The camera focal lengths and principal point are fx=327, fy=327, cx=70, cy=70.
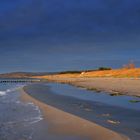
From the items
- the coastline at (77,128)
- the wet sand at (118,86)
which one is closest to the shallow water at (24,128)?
the coastline at (77,128)

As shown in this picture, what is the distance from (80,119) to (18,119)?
308 centimetres

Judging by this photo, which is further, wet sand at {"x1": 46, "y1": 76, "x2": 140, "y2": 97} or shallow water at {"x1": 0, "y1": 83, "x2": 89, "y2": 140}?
wet sand at {"x1": 46, "y1": 76, "x2": 140, "y2": 97}

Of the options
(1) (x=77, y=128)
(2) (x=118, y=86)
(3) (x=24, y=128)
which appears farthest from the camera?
(2) (x=118, y=86)

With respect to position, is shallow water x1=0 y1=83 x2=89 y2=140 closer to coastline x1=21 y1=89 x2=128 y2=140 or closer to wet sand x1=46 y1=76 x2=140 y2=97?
coastline x1=21 y1=89 x2=128 y2=140

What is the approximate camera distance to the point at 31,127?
515 inches

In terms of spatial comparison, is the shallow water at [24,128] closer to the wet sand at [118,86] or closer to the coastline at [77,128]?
the coastline at [77,128]

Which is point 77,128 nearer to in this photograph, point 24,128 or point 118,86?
point 24,128

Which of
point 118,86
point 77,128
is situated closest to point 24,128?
point 77,128

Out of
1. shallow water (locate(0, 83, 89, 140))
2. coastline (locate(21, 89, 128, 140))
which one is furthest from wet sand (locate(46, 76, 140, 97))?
shallow water (locate(0, 83, 89, 140))

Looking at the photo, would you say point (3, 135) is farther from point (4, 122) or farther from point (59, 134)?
point (4, 122)

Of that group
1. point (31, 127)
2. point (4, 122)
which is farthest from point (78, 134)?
point (4, 122)

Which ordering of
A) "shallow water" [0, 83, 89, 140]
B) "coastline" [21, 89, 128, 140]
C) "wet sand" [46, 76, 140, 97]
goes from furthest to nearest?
1. "wet sand" [46, 76, 140, 97]
2. "shallow water" [0, 83, 89, 140]
3. "coastline" [21, 89, 128, 140]

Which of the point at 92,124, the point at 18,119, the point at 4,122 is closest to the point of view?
the point at 92,124

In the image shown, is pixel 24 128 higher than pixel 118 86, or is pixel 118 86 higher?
pixel 118 86
